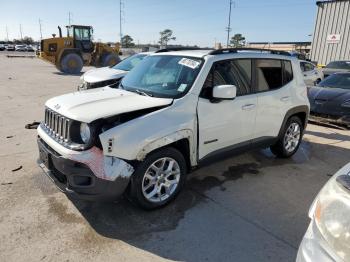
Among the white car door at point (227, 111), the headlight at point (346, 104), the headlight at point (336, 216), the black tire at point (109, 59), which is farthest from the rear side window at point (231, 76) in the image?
the black tire at point (109, 59)

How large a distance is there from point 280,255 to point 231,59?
2463 mm

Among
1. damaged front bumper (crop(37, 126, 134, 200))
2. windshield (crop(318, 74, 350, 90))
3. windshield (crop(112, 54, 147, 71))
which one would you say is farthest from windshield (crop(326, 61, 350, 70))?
damaged front bumper (crop(37, 126, 134, 200))

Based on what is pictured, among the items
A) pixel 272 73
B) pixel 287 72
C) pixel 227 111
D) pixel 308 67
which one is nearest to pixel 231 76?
pixel 227 111

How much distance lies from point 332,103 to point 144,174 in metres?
6.08

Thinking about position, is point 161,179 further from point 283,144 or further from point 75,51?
point 75,51

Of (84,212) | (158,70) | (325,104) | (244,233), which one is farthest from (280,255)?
(325,104)

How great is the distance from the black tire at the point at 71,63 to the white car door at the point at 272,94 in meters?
17.1

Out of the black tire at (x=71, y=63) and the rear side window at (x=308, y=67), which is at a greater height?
the rear side window at (x=308, y=67)

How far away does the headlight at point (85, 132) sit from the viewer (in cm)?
314

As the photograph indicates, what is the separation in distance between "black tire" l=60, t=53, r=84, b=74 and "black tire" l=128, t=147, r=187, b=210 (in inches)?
708

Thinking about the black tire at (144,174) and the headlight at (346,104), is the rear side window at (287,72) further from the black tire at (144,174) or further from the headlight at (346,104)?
the headlight at (346,104)

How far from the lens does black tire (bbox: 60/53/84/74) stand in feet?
65.0

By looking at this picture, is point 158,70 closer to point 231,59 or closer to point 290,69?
point 231,59

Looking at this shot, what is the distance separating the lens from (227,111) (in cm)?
411
